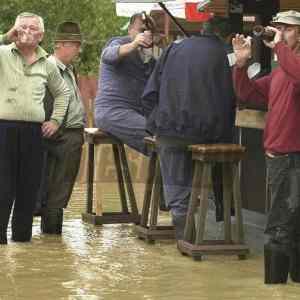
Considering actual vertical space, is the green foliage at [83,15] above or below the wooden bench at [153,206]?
above

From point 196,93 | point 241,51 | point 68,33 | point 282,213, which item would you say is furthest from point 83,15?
point 282,213

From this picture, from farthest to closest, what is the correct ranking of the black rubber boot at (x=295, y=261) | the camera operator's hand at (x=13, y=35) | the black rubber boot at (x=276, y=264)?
1. the camera operator's hand at (x=13, y=35)
2. the black rubber boot at (x=295, y=261)
3. the black rubber boot at (x=276, y=264)

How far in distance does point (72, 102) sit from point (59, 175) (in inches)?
26.9

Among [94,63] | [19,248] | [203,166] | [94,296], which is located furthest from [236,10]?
[94,63]

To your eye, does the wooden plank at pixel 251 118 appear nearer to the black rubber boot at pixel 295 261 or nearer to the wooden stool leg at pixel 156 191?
the wooden stool leg at pixel 156 191

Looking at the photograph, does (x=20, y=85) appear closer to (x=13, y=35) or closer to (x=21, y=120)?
(x=21, y=120)

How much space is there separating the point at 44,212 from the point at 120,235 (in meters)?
0.73

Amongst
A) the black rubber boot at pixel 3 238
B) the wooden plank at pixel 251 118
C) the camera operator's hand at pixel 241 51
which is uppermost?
the camera operator's hand at pixel 241 51

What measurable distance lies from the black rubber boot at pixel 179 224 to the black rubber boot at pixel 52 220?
1.44 meters

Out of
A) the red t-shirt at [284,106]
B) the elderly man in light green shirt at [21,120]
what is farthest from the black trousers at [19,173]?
the red t-shirt at [284,106]

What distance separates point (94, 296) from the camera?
7.49 meters

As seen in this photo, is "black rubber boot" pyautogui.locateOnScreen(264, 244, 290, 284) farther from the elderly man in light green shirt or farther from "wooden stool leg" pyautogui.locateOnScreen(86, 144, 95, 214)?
"wooden stool leg" pyautogui.locateOnScreen(86, 144, 95, 214)

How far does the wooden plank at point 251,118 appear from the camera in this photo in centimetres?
922

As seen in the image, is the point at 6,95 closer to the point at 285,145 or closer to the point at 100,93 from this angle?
the point at 100,93
